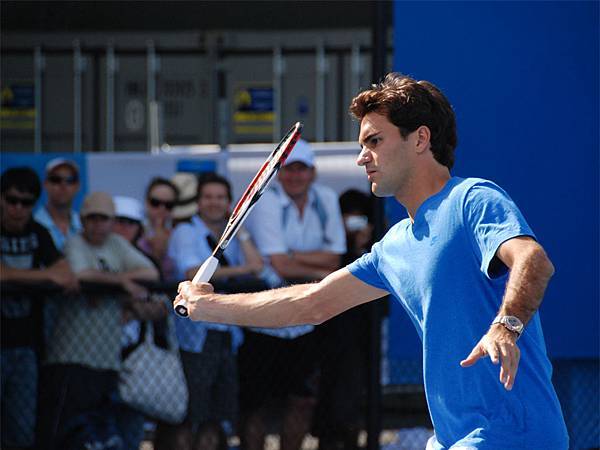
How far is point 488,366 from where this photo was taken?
141 inches

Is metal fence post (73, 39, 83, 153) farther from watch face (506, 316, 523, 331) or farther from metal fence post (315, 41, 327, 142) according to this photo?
watch face (506, 316, 523, 331)

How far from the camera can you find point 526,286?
3.20 metres

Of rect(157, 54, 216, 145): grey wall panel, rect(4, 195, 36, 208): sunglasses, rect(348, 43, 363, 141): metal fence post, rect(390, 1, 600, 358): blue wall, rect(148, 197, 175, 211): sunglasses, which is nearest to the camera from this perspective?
rect(4, 195, 36, 208): sunglasses

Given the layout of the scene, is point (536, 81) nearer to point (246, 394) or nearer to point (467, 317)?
point (246, 394)

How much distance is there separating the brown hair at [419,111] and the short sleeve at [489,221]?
0.38 meters

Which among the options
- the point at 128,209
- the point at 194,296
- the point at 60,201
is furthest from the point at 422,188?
the point at 128,209

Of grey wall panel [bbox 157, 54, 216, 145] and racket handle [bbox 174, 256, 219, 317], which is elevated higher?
grey wall panel [bbox 157, 54, 216, 145]

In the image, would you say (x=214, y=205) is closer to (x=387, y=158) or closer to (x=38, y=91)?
(x=387, y=158)

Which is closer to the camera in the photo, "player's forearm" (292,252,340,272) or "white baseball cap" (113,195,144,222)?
"player's forearm" (292,252,340,272)

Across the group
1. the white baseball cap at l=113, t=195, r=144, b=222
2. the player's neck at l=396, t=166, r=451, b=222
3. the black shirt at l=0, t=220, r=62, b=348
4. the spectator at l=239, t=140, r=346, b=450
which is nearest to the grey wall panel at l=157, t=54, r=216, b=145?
the white baseball cap at l=113, t=195, r=144, b=222

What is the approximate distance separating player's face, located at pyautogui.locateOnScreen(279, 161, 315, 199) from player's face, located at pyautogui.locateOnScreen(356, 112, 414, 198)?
10.3 feet

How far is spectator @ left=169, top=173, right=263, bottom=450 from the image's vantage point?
6457 mm

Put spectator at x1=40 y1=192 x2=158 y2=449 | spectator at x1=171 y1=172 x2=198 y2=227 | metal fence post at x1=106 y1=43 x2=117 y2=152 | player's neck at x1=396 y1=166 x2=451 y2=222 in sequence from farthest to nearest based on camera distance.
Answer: metal fence post at x1=106 y1=43 x2=117 y2=152 → spectator at x1=171 y1=172 x2=198 y2=227 → spectator at x1=40 y1=192 x2=158 y2=449 → player's neck at x1=396 y1=166 x2=451 y2=222

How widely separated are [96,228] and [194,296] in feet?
9.16
